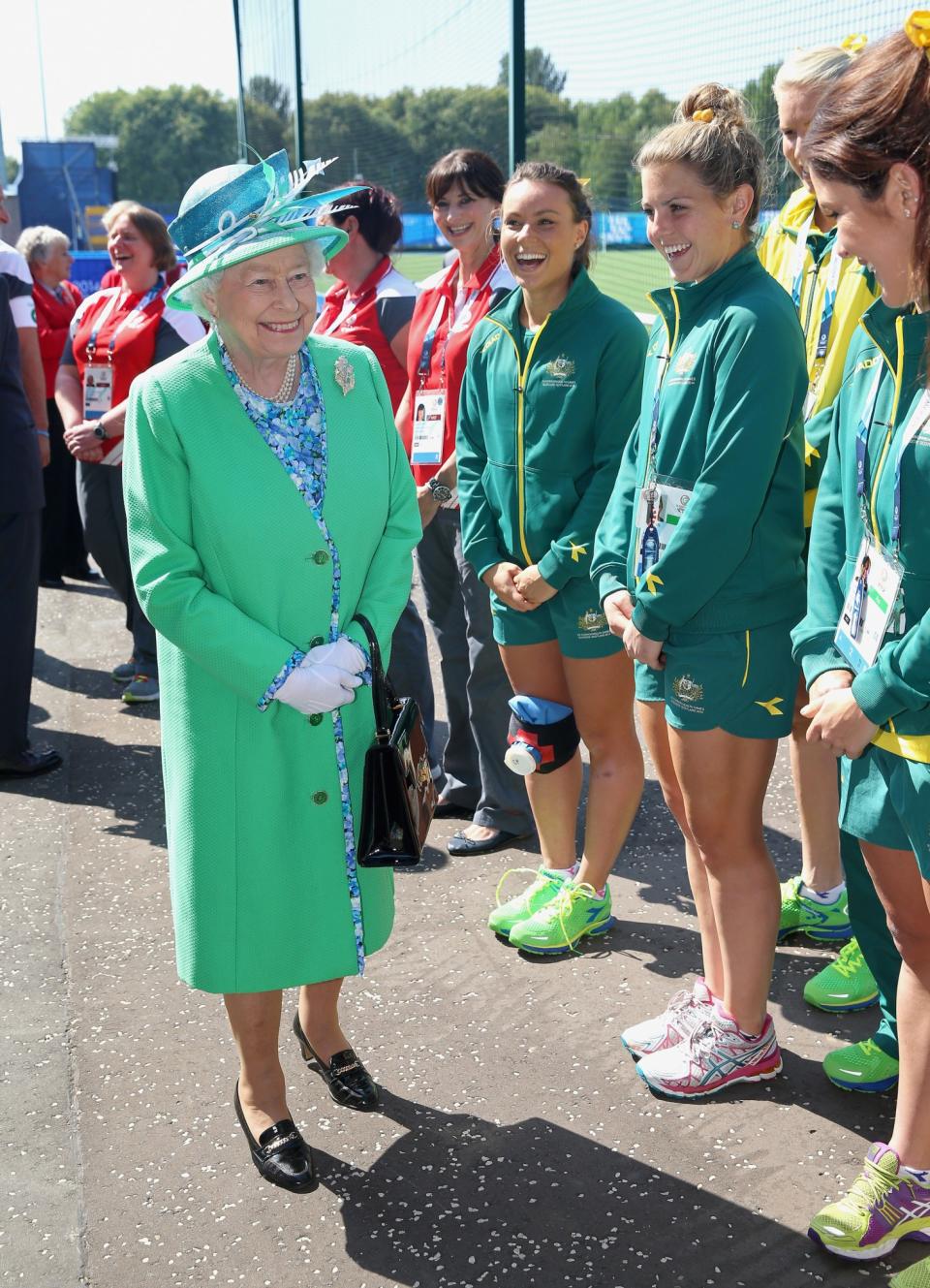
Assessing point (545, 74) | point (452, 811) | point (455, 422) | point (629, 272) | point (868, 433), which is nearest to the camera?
point (868, 433)

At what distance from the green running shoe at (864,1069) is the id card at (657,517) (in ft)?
4.02

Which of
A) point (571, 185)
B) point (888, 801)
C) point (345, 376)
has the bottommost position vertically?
point (888, 801)

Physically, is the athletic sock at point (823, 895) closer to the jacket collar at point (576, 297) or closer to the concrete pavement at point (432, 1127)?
the concrete pavement at point (432, 1127)

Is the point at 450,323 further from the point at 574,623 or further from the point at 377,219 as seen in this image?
the point at 574,623

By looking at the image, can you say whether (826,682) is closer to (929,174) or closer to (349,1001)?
(929,174)

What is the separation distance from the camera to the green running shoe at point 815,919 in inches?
149

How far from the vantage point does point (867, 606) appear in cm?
242

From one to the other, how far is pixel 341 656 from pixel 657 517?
2.65 ft

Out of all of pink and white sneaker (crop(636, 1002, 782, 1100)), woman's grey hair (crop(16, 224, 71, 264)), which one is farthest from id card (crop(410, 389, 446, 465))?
woman's grey hair (crop(16, 224, 71, 264))

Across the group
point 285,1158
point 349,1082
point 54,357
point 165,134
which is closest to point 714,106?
point 349,1082

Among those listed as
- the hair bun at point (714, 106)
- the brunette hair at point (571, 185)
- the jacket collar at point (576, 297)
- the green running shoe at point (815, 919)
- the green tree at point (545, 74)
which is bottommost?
the green running shoe at point (815, 919)

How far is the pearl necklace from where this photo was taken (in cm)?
273

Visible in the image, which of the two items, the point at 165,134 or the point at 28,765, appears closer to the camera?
the point at 28,765

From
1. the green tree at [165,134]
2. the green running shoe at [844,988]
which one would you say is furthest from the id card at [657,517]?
the green tree at [165,134]
